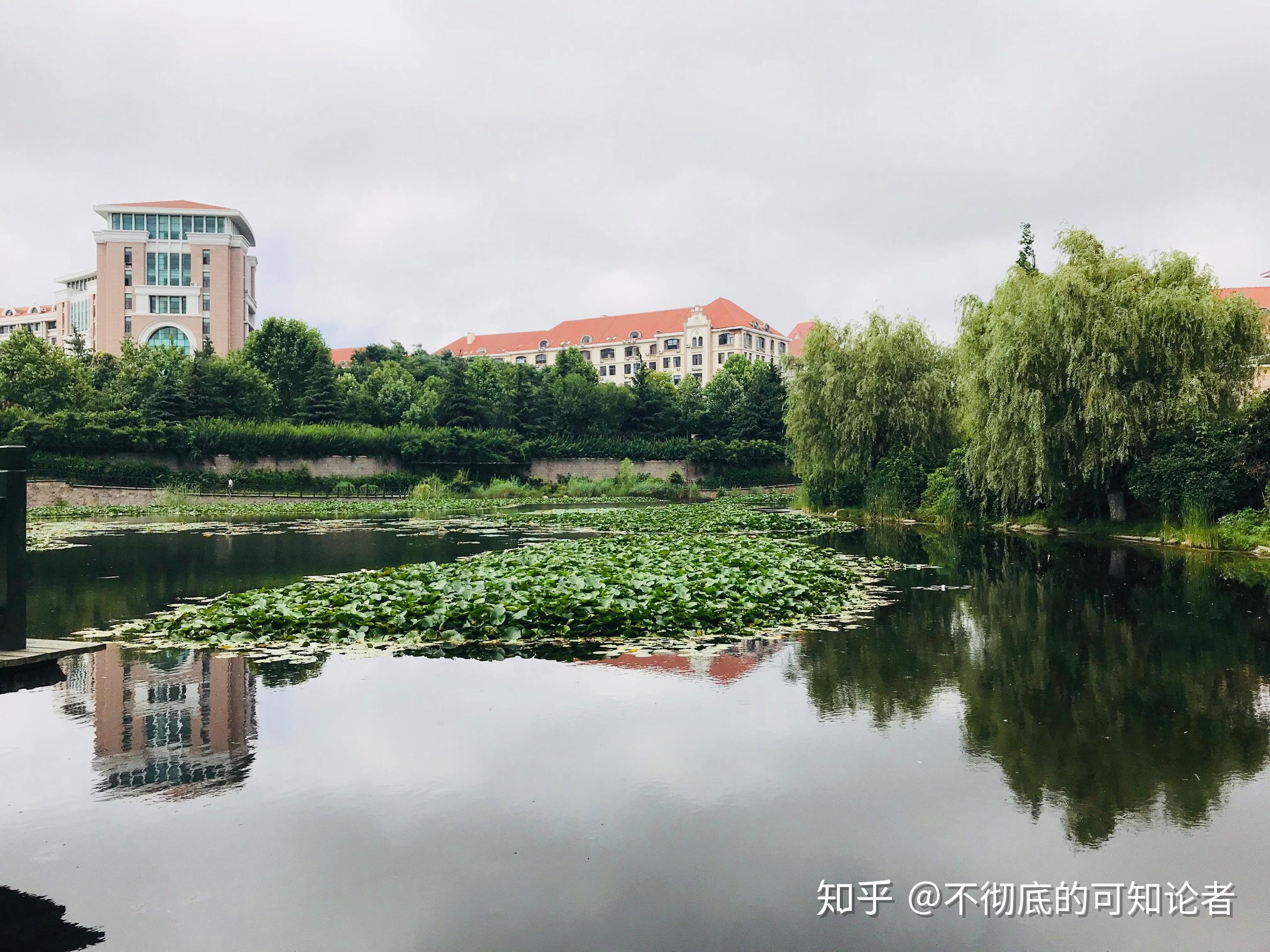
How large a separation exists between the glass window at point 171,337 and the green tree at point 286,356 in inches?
833

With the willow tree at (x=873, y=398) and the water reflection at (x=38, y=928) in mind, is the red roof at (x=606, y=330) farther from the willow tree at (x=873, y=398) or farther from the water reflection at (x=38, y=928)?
the water reflection at (x=38, y=928)

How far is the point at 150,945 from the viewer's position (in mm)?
3234

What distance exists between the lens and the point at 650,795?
4.68 metres

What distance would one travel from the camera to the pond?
11.3ft

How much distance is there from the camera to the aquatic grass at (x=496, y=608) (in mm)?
8711

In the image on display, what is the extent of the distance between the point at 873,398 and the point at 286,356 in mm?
40857

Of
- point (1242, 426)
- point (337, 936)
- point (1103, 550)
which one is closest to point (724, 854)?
point (337, 936)

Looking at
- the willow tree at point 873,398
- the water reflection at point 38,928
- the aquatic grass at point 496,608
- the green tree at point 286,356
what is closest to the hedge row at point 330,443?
the green tree at point 286,356

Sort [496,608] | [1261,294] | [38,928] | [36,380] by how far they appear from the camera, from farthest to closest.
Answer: [1261,294] < [36,380] < [496,608] < [38,928]

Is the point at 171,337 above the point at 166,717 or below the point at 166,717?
above

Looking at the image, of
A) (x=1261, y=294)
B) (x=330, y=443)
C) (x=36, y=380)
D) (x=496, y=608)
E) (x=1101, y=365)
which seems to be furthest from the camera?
(x=1261, y=294)

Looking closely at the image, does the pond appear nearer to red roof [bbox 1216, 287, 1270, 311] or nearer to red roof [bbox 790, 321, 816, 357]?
red roof [bbox 1216, 287, 1270, 311]

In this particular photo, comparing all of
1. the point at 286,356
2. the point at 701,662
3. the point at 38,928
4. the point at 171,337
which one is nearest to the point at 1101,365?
the point at 701,662

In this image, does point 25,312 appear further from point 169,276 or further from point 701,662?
point 701,662
